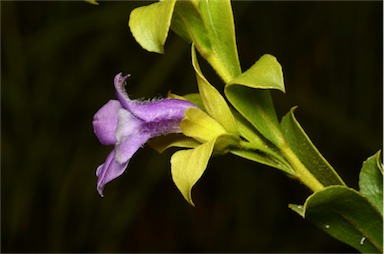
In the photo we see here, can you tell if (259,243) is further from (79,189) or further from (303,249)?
(79,189)

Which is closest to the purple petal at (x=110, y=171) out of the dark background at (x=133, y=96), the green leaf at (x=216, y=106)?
the green leaf at (x=216, y=106)

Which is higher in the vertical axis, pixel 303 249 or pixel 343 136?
pixel 343 136

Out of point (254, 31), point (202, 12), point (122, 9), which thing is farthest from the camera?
point (254, 31)

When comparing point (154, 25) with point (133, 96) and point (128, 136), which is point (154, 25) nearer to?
point (128, 136)

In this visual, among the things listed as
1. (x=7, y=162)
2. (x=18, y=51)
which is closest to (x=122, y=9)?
(x=18, y=51)

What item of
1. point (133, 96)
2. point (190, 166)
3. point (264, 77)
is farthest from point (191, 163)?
point (133, 96)

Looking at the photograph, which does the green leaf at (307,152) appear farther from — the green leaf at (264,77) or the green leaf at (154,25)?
the green leaf at (154,25)
